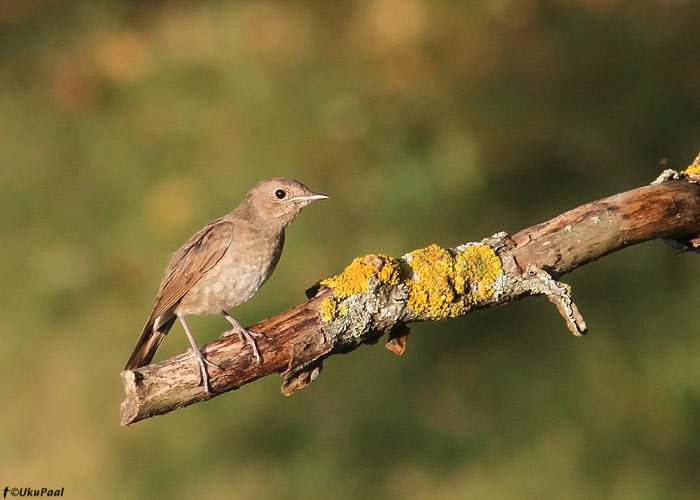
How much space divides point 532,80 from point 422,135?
1486 millimetres

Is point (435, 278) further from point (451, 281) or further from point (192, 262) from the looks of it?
point (192, 262)

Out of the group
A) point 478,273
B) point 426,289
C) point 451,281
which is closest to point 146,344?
point 426,289

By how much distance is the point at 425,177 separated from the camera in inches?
348

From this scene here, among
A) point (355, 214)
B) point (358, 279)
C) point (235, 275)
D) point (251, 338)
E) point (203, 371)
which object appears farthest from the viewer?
point (355, 214)

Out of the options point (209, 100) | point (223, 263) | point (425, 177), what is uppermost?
point (209, 100)

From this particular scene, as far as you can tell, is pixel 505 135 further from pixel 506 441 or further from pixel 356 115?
pixel 506 441

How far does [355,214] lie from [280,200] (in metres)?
3.16

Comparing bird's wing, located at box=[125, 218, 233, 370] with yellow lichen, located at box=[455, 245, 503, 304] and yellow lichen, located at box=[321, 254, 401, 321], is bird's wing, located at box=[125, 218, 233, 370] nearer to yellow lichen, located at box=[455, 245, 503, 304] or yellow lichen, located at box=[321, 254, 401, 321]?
yellow lichen, located at box=[321, 254, 401, 321]

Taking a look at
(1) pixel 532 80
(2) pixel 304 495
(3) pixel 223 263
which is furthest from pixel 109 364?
(1) pixel 532 80

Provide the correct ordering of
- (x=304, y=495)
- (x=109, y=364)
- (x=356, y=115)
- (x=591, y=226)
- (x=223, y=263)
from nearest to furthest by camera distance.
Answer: (x=591, y=226), (x=223, y=263), (x=304, y=495), (x=109, y=364), (x=356, y=115)

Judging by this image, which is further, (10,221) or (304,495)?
(10,221)

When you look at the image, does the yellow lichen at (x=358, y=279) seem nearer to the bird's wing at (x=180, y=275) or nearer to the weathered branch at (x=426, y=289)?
the weathered branch at (x=426, y=289)

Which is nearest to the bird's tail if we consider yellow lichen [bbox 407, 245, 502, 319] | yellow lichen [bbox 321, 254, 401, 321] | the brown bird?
the brown bird

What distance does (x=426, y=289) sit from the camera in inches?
180
